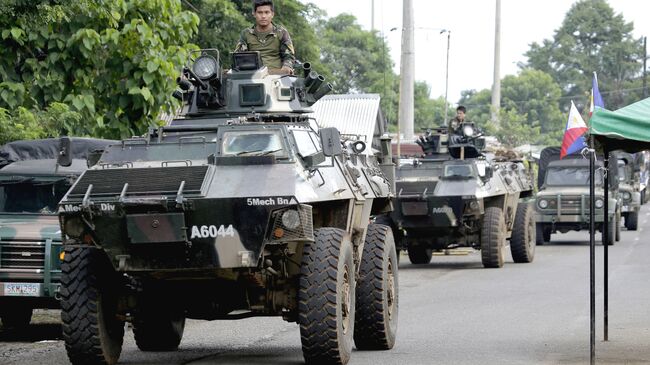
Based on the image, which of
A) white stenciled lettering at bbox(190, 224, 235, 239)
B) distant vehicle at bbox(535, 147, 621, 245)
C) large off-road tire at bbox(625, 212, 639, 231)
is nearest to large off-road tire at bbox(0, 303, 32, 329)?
white stenciled lettering at bbox(190, 224, 235, 239)

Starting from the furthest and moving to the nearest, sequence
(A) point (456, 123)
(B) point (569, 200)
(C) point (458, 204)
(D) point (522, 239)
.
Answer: (B) point (569, 200), (A) point (456, 123), (D) point (522, 239), (C) point (458, 204)

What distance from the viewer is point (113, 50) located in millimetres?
17359

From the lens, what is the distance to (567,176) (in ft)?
104

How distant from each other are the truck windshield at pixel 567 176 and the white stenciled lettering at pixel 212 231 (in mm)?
22143

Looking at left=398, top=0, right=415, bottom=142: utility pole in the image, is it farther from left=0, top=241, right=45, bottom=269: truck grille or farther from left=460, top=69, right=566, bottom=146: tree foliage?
left=460, top=69, right=566, bottom=146: tree foliage

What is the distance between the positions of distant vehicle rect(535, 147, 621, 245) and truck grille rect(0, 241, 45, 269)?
693 inches

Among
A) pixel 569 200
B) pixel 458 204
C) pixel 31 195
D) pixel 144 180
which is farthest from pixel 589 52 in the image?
pixel 144 180

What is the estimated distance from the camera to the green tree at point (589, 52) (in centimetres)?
9950

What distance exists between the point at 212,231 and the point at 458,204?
12499 mm

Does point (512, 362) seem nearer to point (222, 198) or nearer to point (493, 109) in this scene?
point (222, 198)

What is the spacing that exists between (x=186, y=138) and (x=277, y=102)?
1.67m

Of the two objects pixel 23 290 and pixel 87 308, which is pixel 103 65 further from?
pixel 87 308

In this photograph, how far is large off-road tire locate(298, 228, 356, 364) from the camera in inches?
407

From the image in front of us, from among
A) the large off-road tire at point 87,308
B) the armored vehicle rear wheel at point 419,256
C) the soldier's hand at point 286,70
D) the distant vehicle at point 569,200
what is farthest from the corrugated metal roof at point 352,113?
the large off-road tire at point 87,308
